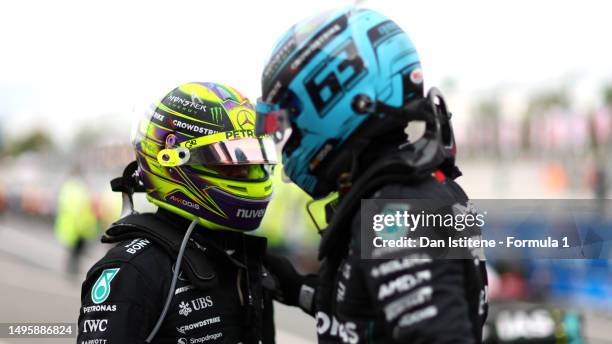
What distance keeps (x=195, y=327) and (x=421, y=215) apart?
108 centimetres

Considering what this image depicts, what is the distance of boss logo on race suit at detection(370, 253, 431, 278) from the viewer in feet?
4.99

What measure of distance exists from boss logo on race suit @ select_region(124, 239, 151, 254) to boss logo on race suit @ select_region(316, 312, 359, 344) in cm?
87

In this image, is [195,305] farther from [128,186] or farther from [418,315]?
[418,315]

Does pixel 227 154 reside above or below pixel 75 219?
below

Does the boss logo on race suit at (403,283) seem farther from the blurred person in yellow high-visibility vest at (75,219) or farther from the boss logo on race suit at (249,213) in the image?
the blurred person in yellow high-visibility vest at (75,219)

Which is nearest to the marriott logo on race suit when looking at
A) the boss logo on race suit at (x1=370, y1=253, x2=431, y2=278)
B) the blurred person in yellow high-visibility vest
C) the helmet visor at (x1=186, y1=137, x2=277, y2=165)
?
the helmet visor at (x1=186, y1=137, x2=277, y2=165)

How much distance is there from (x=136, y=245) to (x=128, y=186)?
1.44ft

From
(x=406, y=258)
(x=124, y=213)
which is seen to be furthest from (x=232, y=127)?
(x=406, y=258)

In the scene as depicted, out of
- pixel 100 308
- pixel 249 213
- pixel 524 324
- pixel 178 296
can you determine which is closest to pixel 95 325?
pixel 100 308

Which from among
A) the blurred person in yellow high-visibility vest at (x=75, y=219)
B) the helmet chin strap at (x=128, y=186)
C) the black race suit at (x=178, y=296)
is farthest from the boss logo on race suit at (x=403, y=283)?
the blurred person in yellow high-visibility vest at (x=75, y=219)

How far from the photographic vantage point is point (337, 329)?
171 centimetres

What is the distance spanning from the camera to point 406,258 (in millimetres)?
1531

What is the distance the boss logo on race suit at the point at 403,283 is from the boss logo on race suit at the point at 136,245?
113 centimetres

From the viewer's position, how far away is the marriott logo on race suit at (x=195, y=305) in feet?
7.85
